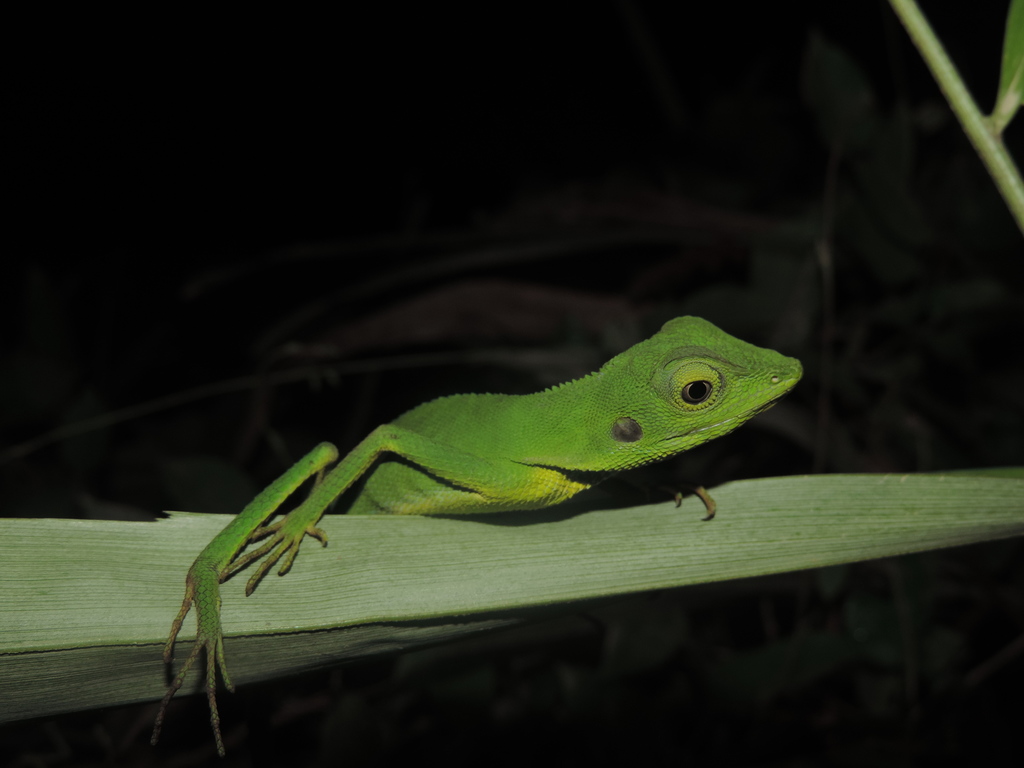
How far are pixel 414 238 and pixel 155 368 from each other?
2.59 metres

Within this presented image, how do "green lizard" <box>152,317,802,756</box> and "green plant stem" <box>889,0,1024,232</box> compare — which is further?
"green lizard" <box>152,317,802,756</box>

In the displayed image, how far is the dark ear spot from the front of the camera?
1855 millimetres

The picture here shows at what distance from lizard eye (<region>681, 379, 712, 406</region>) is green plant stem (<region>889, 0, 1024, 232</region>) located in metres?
0.78

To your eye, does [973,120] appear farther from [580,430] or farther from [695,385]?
[580,430]

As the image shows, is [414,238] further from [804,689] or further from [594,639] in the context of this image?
[804,689]

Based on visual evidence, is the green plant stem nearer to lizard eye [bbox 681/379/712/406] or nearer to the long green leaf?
the long green leaf

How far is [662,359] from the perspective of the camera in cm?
182

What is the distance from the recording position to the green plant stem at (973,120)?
1173 mm

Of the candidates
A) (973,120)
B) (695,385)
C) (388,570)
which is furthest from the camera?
(695,385)

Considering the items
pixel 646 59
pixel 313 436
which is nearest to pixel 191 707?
pixel 313 436

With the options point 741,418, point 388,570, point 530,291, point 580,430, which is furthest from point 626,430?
point 530,291

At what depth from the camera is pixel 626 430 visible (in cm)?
186

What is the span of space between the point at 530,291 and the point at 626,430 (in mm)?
2030

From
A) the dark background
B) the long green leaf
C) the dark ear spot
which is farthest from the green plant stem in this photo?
the dark background
